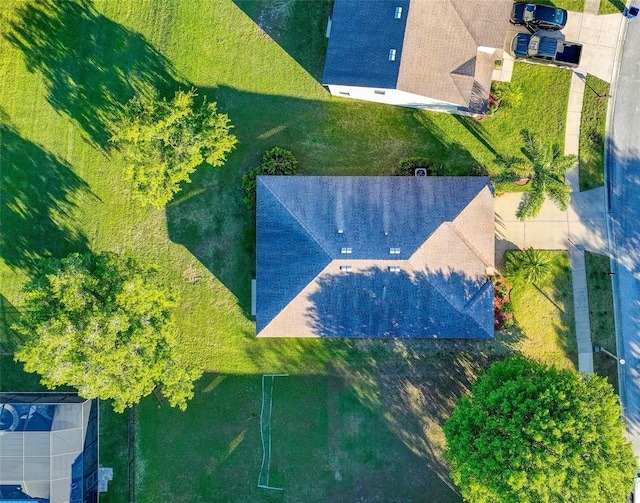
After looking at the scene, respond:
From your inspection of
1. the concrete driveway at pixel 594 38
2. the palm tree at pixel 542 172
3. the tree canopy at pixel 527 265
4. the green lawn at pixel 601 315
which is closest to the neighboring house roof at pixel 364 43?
the concrete driveway at pixel 594 38

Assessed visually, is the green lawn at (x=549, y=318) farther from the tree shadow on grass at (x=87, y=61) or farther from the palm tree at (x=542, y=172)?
the tree shadow on grass at (x=87, y=61)

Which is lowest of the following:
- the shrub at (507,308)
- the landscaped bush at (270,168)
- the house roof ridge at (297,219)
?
the shrub at (507,308)

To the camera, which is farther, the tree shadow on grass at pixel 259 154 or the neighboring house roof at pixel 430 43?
the tree shadow on grass at pixel 259 154

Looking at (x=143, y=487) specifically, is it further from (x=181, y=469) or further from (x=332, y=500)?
(x=332, y=500)

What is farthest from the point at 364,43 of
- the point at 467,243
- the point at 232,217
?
the point at 232,217

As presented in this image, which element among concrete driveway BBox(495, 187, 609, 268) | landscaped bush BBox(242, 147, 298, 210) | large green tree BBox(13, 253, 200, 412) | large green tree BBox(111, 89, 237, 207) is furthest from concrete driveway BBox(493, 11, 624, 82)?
large green tree BBox(13, 253, 200, 412)

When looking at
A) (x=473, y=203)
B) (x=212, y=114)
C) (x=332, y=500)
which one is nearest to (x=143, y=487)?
(x=332, y=500)

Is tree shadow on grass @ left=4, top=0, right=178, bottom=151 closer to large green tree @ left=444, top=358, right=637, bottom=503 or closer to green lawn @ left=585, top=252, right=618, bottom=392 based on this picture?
large green tree @ left=444, top=358, right=637, bottom=503

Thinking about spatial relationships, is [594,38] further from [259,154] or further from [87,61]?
[87,61]
